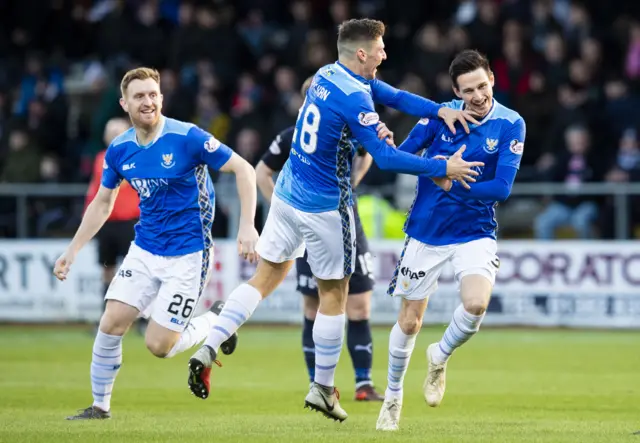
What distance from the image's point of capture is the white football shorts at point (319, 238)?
8484 millimetres

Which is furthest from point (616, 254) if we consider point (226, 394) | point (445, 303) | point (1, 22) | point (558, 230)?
point (1, 22)

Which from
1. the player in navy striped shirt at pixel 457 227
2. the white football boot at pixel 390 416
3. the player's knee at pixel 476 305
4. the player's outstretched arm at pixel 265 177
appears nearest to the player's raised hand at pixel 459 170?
the player in navy striped shirt at pixel 457 227

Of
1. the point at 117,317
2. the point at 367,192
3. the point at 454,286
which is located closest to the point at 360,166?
the point at 117,317

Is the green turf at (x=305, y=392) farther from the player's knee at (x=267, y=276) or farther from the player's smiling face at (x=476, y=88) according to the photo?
the player's smiling face at (x=476, y=88)

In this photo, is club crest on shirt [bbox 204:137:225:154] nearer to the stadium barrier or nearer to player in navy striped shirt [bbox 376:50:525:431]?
player in navy striped shirt [bbox 376:50:525:431]

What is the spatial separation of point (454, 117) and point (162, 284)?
2361 mm

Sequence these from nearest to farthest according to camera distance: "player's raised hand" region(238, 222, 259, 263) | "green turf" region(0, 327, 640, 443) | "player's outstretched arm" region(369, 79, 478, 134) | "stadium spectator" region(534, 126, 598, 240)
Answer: "green turf" region(0, 327, 640, 443) < "player's raised hand" region(238, 222, 259, 263) < "player's outstretched arm" region(369, 79, 478, 134) < "stadium spectator" region(534, 126, 598, 240)

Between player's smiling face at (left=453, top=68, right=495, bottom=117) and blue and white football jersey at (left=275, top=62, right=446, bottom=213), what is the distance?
21cm

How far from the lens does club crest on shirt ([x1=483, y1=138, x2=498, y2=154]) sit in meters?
8.55

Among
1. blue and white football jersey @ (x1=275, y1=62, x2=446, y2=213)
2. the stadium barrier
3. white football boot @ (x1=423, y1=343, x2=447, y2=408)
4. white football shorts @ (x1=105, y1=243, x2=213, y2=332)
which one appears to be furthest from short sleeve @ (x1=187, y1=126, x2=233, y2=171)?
the stadium barrier

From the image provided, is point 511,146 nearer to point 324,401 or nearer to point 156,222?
point 324,401

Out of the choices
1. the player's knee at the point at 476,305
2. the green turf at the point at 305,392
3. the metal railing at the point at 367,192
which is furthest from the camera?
the metal railing at the point at 367,192

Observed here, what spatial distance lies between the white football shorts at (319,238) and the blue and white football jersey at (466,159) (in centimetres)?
55

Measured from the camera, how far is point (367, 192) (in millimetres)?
17562
